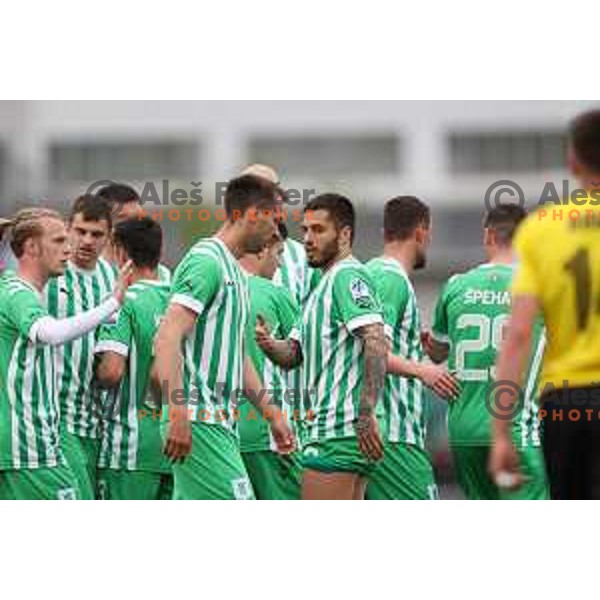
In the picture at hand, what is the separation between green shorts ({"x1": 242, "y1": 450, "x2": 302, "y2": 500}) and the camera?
1304 centimetres

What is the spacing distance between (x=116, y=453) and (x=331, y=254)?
6.02 ft

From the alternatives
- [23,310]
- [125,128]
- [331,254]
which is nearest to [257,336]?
[331,254]

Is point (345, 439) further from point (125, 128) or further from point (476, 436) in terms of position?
point (125, 128)

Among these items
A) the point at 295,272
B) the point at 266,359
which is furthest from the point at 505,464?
the point at 295,272

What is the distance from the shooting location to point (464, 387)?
514 inches

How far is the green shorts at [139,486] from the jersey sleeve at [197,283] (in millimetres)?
1798

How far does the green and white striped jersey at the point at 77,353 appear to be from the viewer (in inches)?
504

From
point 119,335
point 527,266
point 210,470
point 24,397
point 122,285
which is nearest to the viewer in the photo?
point 527,266

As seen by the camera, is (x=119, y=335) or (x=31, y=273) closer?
(x=31, y=273)

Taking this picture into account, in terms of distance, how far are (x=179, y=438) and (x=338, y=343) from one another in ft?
5.19

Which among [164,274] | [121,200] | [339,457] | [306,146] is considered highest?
[306,146]

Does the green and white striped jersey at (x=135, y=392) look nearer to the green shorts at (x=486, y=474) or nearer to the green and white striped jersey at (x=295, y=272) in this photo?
the green and white striped jersey at (x=295, y=272)

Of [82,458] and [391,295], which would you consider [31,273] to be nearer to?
[82,458]

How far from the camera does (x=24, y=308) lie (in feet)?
38.9
